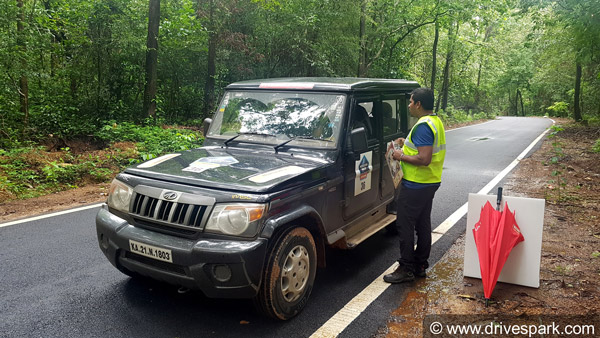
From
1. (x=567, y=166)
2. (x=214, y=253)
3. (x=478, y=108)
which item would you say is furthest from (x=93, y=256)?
(x=478, y=108)

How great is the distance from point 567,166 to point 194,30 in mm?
12486

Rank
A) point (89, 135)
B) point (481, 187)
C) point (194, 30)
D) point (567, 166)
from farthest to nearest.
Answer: point (194, 30), point (89, 135), point (567, 166), point (481, 187)

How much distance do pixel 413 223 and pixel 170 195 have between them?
2.44 meters

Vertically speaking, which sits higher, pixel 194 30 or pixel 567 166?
pixel 194 30

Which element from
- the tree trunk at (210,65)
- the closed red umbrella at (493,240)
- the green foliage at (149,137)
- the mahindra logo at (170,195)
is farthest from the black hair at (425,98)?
the tree trunk at (210,65)

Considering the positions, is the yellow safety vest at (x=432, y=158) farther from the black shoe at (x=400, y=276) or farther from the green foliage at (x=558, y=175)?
the green foliage at (x=558, y=175)

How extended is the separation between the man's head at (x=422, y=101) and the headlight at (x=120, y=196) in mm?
2788

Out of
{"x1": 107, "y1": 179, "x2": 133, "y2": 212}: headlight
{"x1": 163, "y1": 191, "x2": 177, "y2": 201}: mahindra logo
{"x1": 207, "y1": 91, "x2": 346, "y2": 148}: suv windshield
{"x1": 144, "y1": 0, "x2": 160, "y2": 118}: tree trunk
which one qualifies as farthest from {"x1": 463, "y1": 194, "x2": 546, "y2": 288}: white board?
{"x1": 144, "y1": 0, "x2": 160, "y2": 118}: tree trunk

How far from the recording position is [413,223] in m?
4.48

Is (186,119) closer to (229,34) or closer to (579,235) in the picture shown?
(229,34)

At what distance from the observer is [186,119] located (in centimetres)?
1722

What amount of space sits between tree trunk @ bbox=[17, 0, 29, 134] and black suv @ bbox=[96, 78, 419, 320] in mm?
8357

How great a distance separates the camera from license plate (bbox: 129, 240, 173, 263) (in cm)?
330

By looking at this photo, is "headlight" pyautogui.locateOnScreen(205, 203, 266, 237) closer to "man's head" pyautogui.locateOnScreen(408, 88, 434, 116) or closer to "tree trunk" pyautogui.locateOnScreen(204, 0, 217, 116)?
"man's head" pyautogui.locateOnScreen(408, 88, 434, 116)
